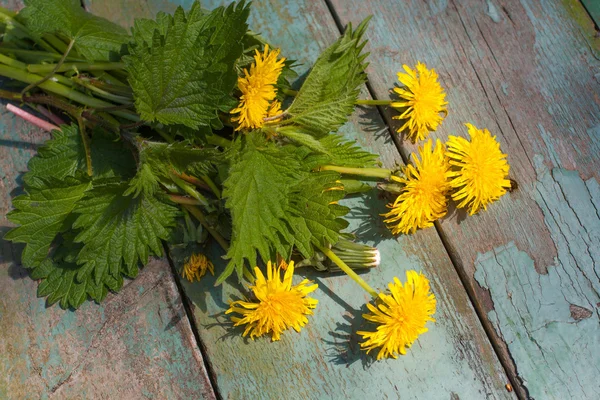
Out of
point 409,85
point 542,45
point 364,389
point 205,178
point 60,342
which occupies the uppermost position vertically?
point 542,45

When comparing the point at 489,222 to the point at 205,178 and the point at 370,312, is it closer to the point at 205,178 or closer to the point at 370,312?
the point at 370,312

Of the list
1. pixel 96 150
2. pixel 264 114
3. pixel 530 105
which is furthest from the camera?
pixel 530 105

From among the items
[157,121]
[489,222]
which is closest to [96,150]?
[157,121]

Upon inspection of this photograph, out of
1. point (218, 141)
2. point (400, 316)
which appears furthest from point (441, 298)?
point (218, 141)

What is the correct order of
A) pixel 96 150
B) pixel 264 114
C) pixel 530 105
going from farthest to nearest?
pixel 530 105 < pixel 96 150 < pixel 264 114

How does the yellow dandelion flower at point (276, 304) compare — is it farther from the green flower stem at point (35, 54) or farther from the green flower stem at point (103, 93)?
the green flower stem at point (35, 54)
